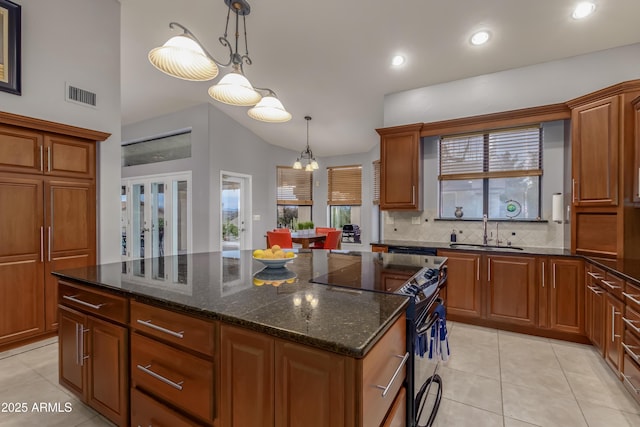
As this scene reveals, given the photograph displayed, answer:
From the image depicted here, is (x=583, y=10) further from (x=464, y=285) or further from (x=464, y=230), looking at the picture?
(x=464, y=285)

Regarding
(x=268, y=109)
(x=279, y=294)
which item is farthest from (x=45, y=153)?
(x=279, y=294)

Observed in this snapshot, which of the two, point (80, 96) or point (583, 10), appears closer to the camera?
point (583, 10)

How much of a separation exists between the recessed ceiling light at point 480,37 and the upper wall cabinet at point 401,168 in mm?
1044

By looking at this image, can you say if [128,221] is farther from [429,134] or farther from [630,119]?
[630,119]

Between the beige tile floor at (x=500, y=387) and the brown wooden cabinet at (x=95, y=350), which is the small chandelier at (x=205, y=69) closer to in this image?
the brown wooden cabinet at (x=95, y=350)

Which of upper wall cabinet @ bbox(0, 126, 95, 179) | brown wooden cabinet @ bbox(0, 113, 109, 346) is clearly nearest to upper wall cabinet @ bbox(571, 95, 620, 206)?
brown wooden cabinet @ bbox(0, 113, 109, 346)

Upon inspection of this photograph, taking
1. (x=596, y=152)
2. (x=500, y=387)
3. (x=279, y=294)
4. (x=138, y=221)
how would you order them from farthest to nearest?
(x=138, y=221), (x=596, y=152), (x=500, y=387), (x=279, y=294)

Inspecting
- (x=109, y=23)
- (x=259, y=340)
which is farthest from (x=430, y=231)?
(x=109, y=23)

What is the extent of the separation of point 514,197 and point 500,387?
8.05 ft

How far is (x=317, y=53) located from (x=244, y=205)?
363cm

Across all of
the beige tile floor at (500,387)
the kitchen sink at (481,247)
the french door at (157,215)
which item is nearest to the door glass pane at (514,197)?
the kitchen sink at (481,247)

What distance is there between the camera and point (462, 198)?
13.4 feet

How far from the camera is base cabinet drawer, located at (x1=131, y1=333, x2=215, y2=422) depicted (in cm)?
122

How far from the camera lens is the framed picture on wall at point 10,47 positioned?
8.71 feet
